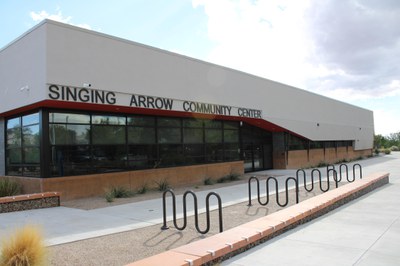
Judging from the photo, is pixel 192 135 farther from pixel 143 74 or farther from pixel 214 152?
pixel 143 74

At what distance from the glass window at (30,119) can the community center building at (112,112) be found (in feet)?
0.13

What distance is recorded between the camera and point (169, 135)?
18.4 metres

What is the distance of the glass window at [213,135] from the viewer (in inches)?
820

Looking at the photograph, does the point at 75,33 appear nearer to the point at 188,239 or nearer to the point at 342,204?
the point at 188,239

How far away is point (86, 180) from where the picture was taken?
14.5 m

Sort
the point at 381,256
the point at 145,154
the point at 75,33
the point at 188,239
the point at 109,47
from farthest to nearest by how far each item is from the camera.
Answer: the point at 145,154 → the point at 109,47 → the point at 75,33 → the point at 188,239 → the point at 381,256

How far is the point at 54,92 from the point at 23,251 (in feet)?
28.1

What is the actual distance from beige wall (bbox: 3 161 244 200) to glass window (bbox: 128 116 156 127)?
2.16m

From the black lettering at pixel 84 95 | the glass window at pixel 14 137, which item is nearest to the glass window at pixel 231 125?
the black lettering at pixel 84 95

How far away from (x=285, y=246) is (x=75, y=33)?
1039 centimetres

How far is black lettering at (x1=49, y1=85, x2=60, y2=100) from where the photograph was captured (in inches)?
476

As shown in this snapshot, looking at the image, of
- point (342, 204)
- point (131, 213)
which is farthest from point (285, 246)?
point (131, 213)

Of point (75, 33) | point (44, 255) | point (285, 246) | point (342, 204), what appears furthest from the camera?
point (75, 33)

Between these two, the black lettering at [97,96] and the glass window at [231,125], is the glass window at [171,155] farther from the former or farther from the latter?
the black lettering at [97,96]
